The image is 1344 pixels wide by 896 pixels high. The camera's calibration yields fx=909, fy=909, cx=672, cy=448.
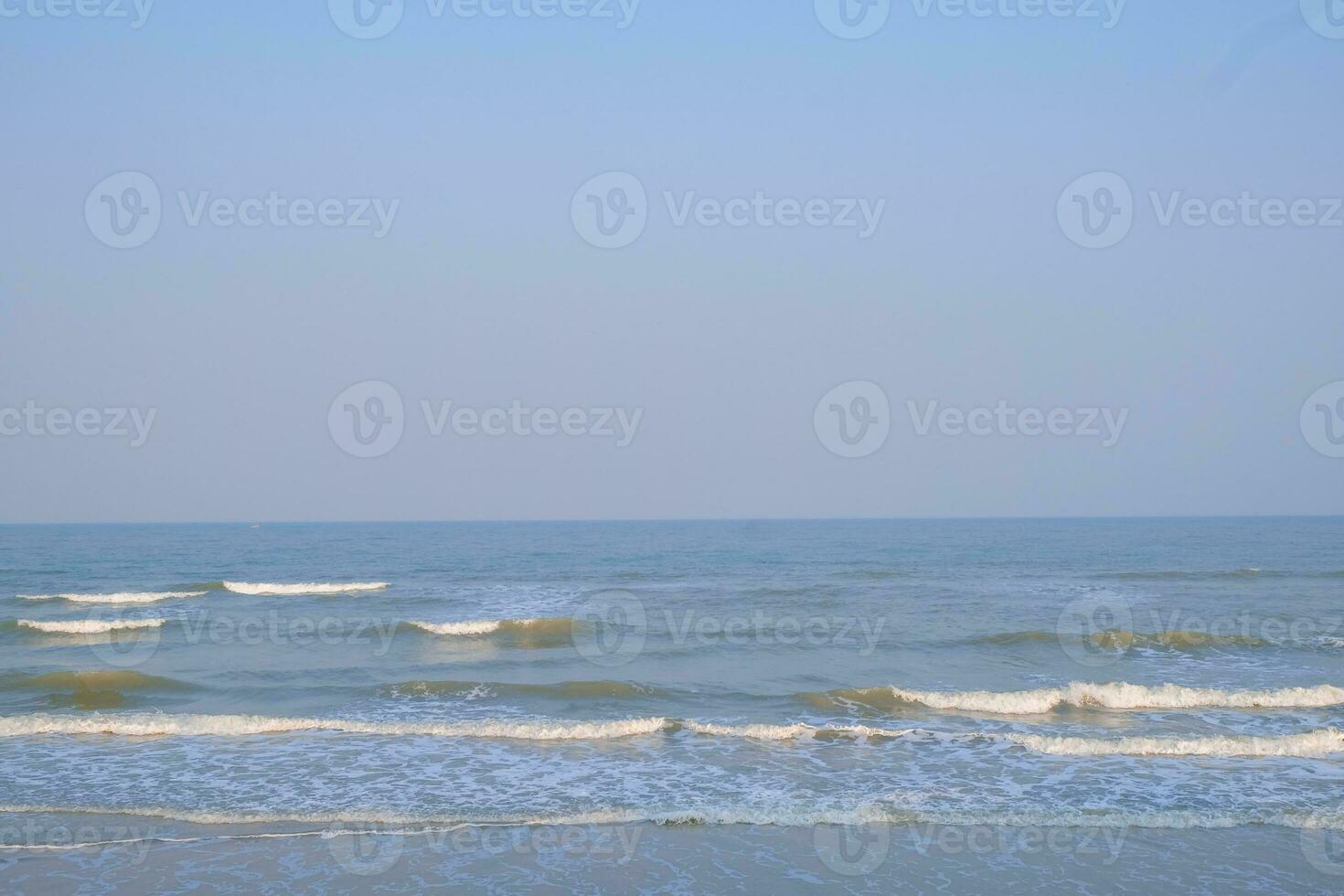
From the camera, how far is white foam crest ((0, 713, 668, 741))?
1468 cm

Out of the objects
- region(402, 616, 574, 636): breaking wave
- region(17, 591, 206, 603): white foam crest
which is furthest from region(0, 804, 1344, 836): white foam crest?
region(17, 591, 206, 603): white foam crest

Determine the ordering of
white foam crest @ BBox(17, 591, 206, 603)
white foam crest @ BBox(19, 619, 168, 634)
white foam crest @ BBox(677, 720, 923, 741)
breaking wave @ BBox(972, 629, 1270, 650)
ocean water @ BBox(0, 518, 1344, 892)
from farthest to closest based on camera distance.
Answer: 1. white foam crest @ BBox(17, 591, 206, 603)
2. white foam crest @ BBox(19, 619, 168, 634)
3. breaking wave @ BBox(972, 629, 1270, 650)
4. white foam crest @ BBox(677, 720, 923, 741)
5. ocean water @ BBox(0, 518, 1344, 892)

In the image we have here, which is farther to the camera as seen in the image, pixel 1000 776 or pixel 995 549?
pixel 995 549

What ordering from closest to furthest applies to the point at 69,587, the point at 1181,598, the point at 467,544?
the point at 1181,598 → the point at 69,587 → the point at 467,544

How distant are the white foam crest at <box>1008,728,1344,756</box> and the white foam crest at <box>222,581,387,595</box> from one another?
29070 mm

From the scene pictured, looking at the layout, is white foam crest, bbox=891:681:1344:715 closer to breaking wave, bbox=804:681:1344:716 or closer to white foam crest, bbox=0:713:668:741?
breaking wave, bbox=804:681:1344:716

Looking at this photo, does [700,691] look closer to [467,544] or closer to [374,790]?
[374,790]

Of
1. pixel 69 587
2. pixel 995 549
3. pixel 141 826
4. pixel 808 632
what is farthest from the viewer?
pixel 995 549

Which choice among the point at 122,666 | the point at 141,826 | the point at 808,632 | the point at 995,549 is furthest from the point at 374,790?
the point at 995,549

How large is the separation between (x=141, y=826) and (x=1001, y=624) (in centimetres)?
2174

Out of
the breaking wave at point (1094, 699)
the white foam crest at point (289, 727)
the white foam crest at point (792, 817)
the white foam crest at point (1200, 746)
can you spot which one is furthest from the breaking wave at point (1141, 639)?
the white foam crest at point (792, 817)

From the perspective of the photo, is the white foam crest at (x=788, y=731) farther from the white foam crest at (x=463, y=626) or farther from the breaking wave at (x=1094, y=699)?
the white foam crest at (x=463, y=626)

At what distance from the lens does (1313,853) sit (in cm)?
948

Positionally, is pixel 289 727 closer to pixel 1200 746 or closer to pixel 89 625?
pixel 1200 746
